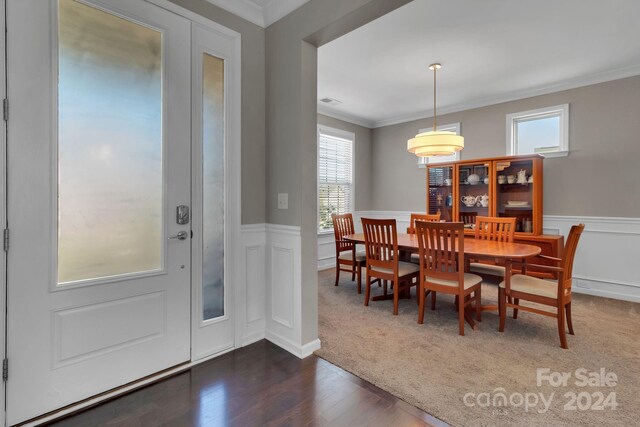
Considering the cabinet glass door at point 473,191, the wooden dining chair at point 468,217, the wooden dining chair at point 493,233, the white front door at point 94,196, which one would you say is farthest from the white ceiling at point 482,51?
the white front door at point 94,196

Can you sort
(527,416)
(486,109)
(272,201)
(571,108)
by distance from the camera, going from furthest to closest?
(486,109), (571,108), (272,201), (527,416)

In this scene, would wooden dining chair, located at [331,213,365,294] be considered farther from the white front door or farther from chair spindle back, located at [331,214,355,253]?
the white front door

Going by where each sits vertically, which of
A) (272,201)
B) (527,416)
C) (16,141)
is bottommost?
(527,416)

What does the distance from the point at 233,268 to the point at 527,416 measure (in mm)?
2065

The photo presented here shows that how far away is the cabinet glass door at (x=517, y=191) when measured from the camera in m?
4.29

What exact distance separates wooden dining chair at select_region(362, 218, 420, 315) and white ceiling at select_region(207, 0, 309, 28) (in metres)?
2.06

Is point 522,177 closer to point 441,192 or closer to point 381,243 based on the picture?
point 441,192

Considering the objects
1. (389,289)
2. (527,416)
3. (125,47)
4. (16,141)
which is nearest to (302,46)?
(125,47)

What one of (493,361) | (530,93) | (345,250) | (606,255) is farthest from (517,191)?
(493,361)

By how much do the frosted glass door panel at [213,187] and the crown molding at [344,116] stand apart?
3.00 meters

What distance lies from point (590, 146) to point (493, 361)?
11.0ft

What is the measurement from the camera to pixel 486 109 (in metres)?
4.83

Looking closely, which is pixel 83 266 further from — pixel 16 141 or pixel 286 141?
pixel 286 141

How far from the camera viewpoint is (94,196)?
71.4 inches
